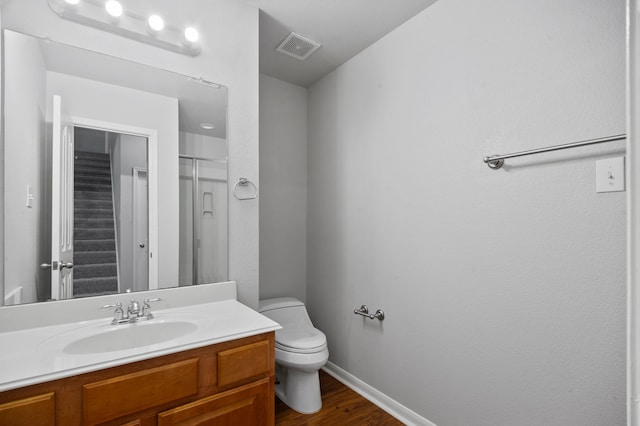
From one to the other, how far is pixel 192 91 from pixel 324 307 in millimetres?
1883

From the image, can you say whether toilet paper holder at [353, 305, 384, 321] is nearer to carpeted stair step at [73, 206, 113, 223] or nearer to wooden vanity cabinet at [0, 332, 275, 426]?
wooden vanity cabinet at [0, 332, 275, 426]

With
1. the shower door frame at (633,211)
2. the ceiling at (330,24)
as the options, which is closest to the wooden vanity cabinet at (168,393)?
the shower door frame at (633,211)

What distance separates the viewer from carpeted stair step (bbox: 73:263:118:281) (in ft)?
4.68

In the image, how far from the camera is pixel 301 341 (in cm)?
206

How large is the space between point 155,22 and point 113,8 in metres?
0.18

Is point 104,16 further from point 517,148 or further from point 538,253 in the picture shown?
point 538,253

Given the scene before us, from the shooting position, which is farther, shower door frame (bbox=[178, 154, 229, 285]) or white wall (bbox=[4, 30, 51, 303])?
shower door frame (bbox=[178, 154, 229, 285])

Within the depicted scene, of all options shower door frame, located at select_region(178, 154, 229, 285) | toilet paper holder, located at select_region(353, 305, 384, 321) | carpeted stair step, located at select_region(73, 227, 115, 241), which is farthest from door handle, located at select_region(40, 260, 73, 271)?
toilet paper holder, located at select_region(353, 305, 384, 321)

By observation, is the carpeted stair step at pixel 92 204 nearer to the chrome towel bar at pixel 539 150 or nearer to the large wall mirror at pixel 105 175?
the large wall mirror at pixel 105 175

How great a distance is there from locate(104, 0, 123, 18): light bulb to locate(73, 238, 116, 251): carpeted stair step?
1.06 m

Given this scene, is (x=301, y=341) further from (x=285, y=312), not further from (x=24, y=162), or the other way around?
(x=24, y=162)

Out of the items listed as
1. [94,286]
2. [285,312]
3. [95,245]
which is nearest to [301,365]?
[285,312]

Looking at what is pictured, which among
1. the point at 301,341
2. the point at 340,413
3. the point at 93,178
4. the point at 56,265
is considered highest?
the point at 93,178

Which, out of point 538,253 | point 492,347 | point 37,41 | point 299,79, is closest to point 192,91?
point 37,41
